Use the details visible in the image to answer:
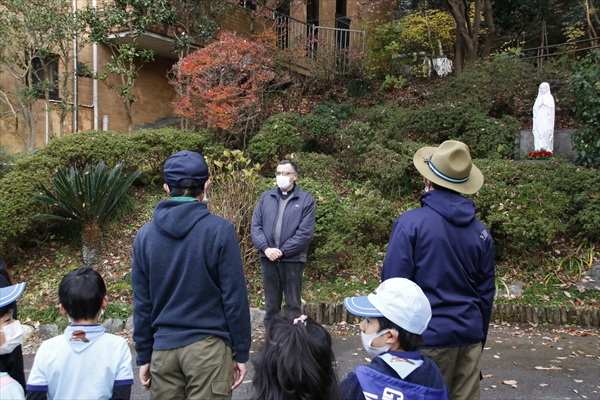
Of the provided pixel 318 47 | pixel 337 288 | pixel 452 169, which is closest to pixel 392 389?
pixel 452 169

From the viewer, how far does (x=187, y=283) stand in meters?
2.48

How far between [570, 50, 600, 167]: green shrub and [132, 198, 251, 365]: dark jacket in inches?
302

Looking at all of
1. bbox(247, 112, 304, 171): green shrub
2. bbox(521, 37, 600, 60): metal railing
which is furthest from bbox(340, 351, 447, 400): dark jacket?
bbox(521, 37, 600, 60): metal railing

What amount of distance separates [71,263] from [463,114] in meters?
7.71

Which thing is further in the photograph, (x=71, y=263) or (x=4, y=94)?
(x=4, y=94)

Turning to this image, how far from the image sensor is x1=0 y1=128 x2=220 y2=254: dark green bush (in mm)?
6742

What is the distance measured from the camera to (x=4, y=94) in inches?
432

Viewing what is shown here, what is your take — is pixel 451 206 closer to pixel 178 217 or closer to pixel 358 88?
pixel 178 217

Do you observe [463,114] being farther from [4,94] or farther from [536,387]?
[4,94]

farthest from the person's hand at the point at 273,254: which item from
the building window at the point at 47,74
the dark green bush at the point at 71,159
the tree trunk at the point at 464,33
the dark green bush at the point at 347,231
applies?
the tree trunk at the point at 464,33

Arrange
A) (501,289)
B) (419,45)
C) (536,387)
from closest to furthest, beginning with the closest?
1. (536,387)
2. (501,289)
3. (419,45)

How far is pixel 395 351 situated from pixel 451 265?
77 centimetres

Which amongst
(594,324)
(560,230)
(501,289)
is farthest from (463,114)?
(594,324)

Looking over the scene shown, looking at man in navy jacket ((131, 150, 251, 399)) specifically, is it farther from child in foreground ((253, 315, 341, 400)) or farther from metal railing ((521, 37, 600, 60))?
metal railing ((521, 37, 600, 60))
